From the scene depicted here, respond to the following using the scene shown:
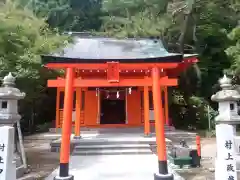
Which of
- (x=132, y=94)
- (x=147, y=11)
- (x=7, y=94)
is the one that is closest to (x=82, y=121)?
(x=132, y=94)

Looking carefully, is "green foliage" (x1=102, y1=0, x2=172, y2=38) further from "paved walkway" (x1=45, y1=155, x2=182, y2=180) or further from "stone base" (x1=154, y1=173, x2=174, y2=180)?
"stone base" (x1=154, y1=173, x2=174, y2=180)

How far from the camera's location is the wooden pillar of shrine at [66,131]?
6.11 meters

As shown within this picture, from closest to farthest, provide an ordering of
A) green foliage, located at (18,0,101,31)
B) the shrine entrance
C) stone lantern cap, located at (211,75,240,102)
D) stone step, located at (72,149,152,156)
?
1. stone lantern cap, located at (211,75,240,102)
2. stone step, located at (72,149,152,156)
3. the shrine entrance
4. green foliage, located at (18,0,101,31)

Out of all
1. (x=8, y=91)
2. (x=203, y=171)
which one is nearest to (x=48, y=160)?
(x=8, y=91)

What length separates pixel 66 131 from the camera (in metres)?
6.36

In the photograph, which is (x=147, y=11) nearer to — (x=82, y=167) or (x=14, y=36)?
(x=14, y=36)

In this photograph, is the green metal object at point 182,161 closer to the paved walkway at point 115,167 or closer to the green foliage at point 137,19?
the paved walkway at point 115,167

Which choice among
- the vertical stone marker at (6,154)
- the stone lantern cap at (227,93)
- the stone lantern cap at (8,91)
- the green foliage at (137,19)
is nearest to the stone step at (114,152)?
the stone lantern cap at (227,93)

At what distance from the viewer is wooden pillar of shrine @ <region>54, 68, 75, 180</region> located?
6.11 metres

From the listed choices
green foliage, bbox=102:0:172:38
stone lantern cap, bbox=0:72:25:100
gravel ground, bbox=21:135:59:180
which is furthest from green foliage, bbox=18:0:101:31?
stone lantern cap, bbox=0:72:25:100

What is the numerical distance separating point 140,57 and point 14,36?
12.7 ft

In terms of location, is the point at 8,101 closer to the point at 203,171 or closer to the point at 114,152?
the point at 114,152

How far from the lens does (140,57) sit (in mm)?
6863

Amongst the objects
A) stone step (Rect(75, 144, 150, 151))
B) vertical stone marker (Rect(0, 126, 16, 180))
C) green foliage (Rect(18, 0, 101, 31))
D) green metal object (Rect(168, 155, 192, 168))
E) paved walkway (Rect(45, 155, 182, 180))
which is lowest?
paved walkway (Rect(45, 155, 182, 180))
